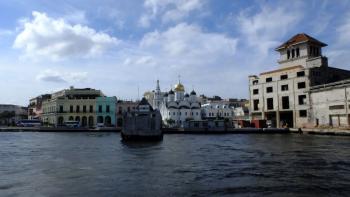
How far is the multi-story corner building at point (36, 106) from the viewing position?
138 metres

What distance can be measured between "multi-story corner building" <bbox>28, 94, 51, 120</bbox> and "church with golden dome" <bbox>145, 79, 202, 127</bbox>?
4034 centimetres

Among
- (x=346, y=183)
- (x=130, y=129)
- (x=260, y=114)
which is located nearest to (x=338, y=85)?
(x=260, y=114)

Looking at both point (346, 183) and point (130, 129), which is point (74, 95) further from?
point (346, 183)

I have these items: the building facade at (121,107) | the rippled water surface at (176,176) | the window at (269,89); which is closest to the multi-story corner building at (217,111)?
the building facade at (121,107)

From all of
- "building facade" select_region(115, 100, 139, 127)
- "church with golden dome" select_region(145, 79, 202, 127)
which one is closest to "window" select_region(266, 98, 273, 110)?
"church with golden dome" select_region(145, 79, 202, 127)

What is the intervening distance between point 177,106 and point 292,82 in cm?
5235

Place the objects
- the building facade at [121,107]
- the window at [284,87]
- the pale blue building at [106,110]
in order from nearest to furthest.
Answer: the window at [284,87] < the pale blue building at [106,110] < the building facade at [121,107]

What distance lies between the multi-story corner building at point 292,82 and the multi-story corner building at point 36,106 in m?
77.8

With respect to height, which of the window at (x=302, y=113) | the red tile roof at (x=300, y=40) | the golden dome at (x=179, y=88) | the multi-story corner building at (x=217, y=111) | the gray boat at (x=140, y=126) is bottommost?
the gray boat at (x=140, y=126)

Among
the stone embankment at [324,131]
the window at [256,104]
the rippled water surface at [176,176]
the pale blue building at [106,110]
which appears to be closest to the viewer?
the rippled water surface at [176,176]

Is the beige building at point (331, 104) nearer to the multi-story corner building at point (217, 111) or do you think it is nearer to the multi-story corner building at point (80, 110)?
the multi-story corner building at point (80, 110)

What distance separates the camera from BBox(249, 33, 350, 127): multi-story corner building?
273 ft

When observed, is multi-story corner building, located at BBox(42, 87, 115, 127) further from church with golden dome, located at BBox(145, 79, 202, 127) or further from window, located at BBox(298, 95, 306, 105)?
window, located at BBox(298, 95, 306, 105)

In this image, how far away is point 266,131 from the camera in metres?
84.8
